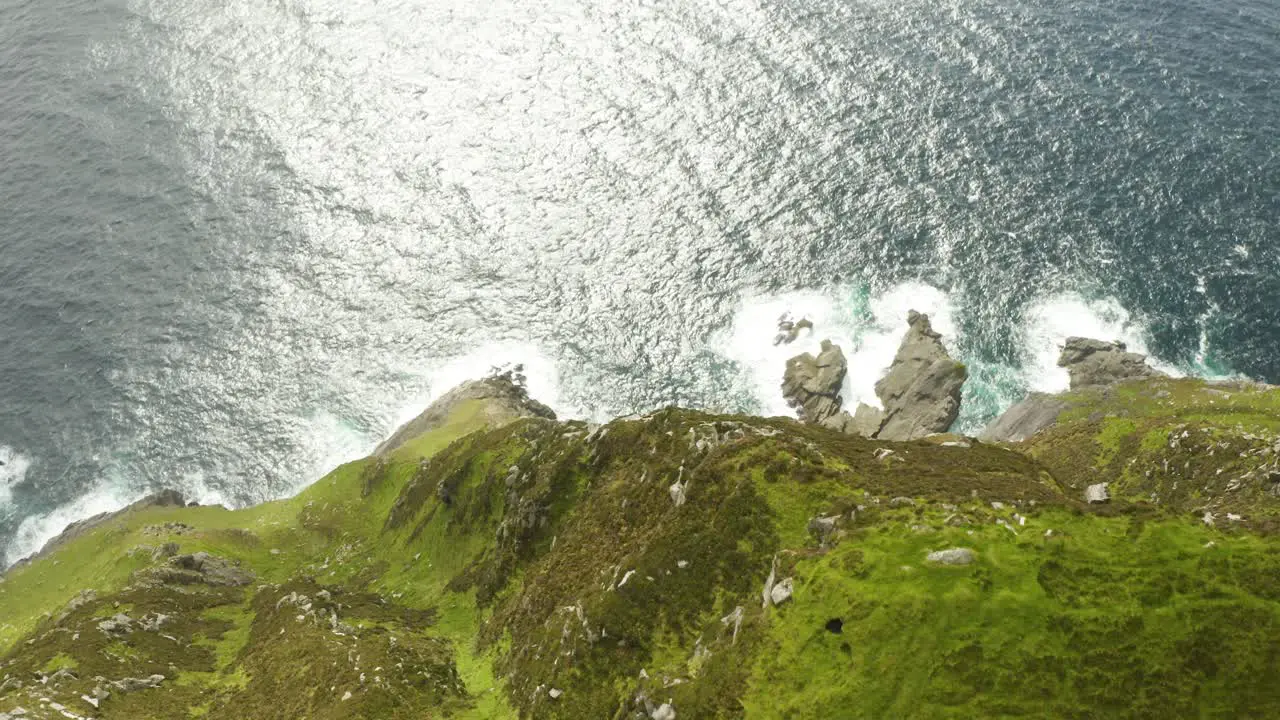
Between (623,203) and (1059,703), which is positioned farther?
(623,203)

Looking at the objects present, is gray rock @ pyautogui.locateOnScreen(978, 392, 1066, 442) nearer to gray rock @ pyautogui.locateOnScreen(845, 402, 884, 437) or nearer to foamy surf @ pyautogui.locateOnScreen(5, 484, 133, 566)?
gray rock @ pyautogui.locateOnScreen(845, 402, 884, 437)

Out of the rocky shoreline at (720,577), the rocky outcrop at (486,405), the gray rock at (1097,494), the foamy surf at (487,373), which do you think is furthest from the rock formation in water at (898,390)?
the gray rock at (1097,494)

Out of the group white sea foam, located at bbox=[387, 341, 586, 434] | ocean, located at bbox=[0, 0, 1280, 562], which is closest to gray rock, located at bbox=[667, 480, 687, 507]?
ocean, located at bbox=[0, 0, 1280, 562]

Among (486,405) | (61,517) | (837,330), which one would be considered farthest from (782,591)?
(61,517)

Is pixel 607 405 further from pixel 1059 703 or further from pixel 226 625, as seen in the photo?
pixel 1059 703

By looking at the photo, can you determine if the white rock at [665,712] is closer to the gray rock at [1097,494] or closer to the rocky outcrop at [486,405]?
the gray rock at [1097,494]

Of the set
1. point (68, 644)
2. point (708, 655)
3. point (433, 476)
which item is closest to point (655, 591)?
point (708, 655)
